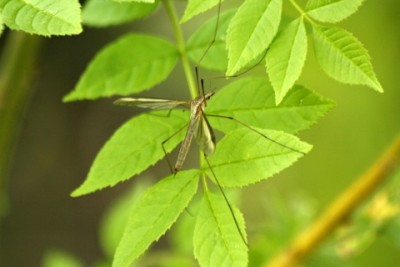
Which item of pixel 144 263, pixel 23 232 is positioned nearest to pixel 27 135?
pixel 23 232

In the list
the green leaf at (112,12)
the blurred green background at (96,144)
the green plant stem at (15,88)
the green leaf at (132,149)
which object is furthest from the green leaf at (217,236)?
the blurred green background at (96,144)

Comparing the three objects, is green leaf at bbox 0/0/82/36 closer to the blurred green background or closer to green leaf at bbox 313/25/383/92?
green leaf at bbox 313/25/383/92

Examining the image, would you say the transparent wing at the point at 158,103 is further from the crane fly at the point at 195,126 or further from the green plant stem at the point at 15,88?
the green plant stem at the point at 15,88

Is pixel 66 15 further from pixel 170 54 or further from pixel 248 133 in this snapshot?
pixel 170 54

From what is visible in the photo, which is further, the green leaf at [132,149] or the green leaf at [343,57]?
the green leaf at [132,149]

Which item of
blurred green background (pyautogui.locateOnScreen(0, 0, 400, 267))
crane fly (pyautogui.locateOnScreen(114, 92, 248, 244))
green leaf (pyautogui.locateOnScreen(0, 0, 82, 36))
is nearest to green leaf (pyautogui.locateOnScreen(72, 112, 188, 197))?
crane fly (pyautogui.locateOnScreen(114, 92, 248, 244))

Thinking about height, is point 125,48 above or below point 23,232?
above
